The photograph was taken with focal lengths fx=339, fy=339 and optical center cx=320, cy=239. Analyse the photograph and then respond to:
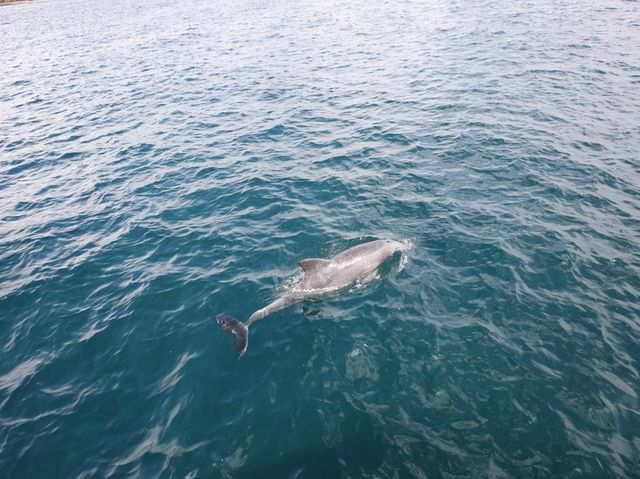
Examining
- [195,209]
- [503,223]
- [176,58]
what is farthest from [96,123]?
[503,223]

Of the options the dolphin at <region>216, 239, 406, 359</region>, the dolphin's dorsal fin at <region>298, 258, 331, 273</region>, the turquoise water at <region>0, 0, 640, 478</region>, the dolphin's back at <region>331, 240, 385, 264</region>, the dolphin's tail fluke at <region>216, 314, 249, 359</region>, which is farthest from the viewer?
the dolphin's back at <region>331, 240, 385, 264</region>

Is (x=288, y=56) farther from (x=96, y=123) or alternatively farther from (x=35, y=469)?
(x=35, y=469)

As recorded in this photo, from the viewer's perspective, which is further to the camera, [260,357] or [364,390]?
[260,357]

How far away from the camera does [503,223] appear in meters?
15.1

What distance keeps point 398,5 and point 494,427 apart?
256ft

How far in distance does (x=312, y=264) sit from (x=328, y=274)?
31.5 inches

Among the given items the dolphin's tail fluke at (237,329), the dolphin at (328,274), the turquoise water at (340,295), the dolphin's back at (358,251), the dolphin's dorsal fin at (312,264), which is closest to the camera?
the turquoise water at (340,295)

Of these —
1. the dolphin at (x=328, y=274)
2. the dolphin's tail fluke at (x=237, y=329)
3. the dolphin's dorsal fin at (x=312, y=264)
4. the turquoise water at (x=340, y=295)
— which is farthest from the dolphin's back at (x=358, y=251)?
the dolphin's tail fluke at (x=237, y=329)

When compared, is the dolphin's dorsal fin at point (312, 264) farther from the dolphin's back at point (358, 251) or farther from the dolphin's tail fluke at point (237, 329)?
the dolphin's tail fluke at point (237, 329)

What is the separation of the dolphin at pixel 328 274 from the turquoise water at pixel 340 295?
0.55 m

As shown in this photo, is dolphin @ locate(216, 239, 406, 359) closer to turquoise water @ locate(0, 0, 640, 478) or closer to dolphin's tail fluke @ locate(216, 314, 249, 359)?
dolphin's tail fluke @ locate(216, 314, 249, 359)

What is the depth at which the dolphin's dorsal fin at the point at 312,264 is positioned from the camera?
41.5ft

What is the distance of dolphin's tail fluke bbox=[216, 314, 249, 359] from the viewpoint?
443 inches

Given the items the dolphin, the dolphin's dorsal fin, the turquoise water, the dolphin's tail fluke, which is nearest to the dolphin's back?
the dolphin
